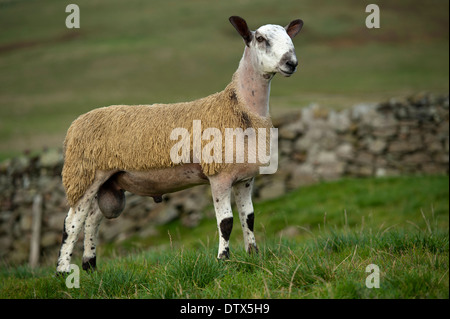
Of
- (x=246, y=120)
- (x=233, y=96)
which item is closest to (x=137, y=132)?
(x=233, y=96)

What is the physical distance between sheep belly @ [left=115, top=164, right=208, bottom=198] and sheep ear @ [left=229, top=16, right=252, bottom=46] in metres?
1.62

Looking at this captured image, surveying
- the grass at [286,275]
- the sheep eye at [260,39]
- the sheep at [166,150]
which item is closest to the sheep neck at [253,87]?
the sheep at [166,150]

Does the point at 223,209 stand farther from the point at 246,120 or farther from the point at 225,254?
the point at 246,120

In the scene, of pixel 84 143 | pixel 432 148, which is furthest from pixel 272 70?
pixel 432 148

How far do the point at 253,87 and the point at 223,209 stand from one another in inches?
58.5

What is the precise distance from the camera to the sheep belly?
571 centimetres

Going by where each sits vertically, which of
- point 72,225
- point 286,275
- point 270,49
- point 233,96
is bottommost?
point 286,275

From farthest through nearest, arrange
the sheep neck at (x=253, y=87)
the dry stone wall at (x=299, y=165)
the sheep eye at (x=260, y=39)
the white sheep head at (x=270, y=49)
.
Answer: the dry stone wall at (x=299, y=165) → the sheep neck at (x=253, y=87) → the sheep eye at (x=260, y=39) → the white sheep head at (x=270, y=49)

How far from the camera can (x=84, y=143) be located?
239 inches

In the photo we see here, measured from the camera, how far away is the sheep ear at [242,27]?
5.40m

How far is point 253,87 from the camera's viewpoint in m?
5.62

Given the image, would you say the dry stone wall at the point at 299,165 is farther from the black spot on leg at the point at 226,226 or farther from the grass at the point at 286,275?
the black spot on leg at the point at 226,226

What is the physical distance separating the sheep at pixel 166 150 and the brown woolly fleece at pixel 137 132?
0.04ft

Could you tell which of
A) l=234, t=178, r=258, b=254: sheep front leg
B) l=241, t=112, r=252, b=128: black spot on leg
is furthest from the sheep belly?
l=241, t=112, r=252, b=128: black spot on leg
